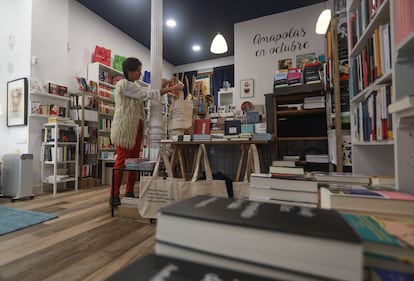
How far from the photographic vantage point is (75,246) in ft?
4.53

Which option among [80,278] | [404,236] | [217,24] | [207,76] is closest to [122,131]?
[80,278]

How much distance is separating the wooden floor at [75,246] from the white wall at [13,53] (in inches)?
72.9

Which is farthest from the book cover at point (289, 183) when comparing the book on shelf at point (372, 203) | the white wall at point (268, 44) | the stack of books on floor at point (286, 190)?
the white wall at point (268, 44)

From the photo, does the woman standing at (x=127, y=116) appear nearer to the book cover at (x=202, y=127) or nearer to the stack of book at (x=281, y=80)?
the book cover at (x=202, y=127)

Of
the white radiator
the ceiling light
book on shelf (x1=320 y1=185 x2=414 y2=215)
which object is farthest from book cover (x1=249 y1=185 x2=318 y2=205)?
the ceiling light

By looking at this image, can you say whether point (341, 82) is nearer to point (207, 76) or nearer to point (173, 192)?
point (173, 192)

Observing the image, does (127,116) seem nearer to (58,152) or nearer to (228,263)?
(58,152)

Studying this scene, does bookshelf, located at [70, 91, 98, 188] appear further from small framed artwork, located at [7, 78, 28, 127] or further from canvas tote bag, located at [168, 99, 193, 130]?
canvas tote bag, located at [168, 99, 193, 130]

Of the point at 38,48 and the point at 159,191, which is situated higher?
the point at 38,48

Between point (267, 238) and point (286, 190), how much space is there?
40cm

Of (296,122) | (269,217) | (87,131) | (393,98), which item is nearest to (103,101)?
(87,131)

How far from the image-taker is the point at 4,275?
1.07 metres

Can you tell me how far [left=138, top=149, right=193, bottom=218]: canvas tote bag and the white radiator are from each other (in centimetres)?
200

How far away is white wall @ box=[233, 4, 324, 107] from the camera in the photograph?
364 cm
